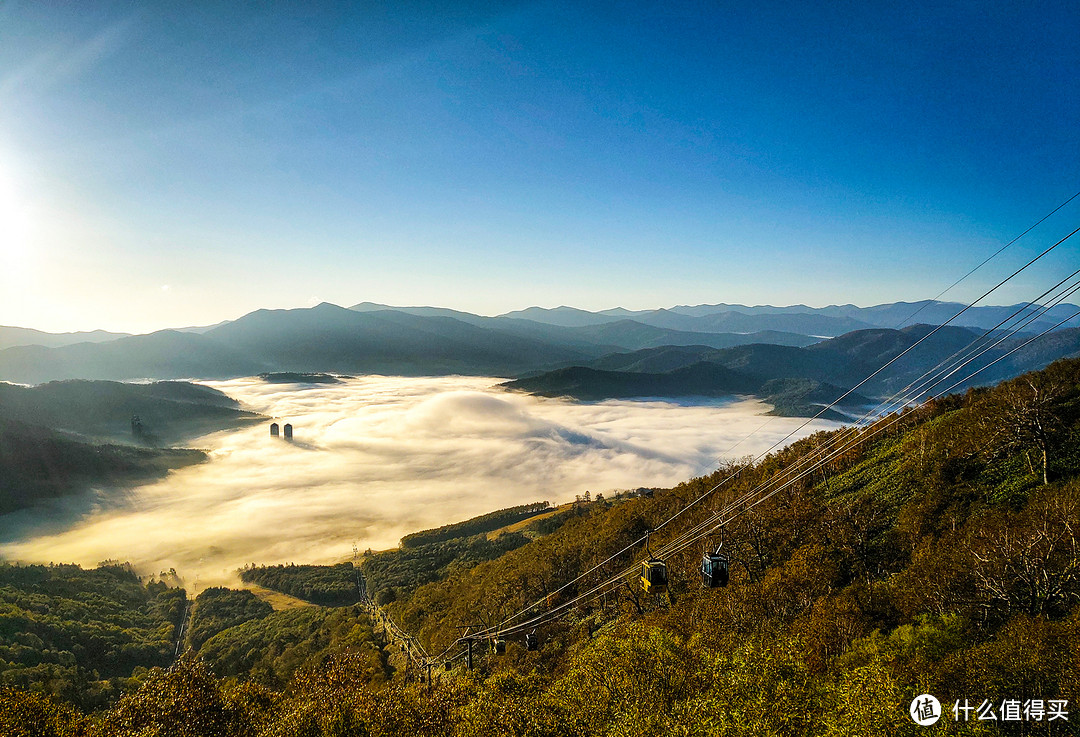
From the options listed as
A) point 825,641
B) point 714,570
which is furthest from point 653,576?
point 825,641

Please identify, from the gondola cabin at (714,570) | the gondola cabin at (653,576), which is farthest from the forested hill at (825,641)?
the gondola cabin at (653,576)

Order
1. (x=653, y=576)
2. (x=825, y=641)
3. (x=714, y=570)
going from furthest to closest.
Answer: (x=825, y=641) < (x=653, y=576) < (x=714, y=570)

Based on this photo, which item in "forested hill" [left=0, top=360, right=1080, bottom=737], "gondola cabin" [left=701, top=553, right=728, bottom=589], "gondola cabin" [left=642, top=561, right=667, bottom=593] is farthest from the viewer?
"gondola cabin" [left=642, top=561, right=667, bottom=593]

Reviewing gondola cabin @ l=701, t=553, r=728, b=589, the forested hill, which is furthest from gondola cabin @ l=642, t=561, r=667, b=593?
the forested hill

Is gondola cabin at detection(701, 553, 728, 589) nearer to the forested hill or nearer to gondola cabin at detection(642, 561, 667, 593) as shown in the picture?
gondola cabin at detection(642, 561, 667, 593)

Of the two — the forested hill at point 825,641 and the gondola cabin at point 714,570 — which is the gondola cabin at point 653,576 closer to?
the gondola cabin at point 714,570

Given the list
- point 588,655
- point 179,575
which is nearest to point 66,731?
point 588,655

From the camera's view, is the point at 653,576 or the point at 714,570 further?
the point at 653,576

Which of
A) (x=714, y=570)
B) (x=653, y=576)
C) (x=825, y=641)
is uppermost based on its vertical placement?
(x=714, y=570)

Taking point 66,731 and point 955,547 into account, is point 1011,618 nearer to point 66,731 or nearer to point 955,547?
point 955,547

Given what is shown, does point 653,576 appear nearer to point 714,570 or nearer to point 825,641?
point 714,570
